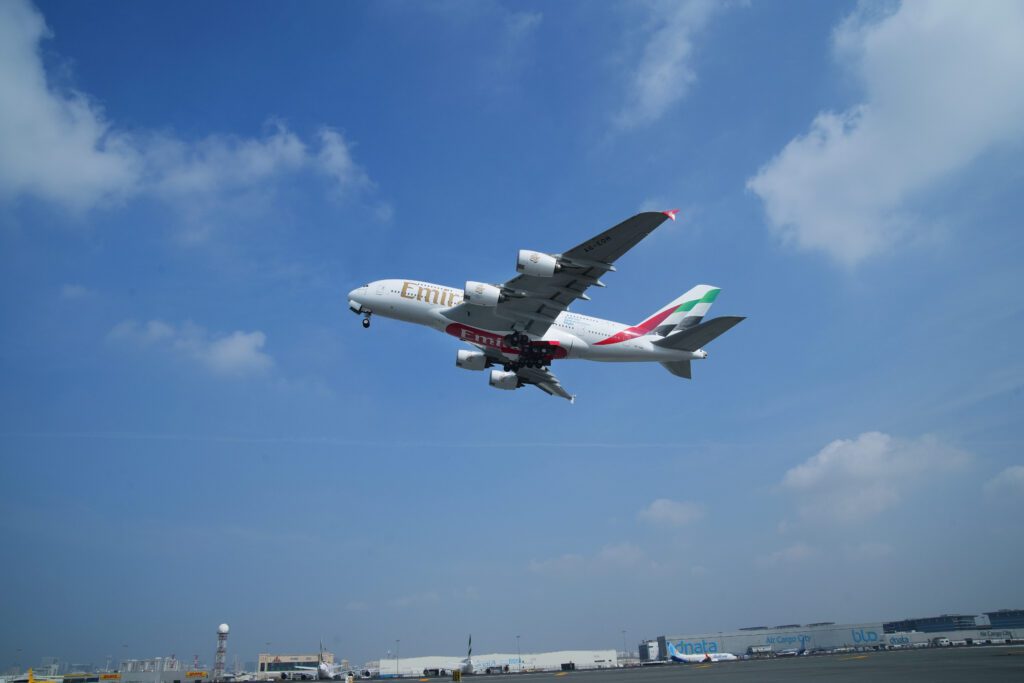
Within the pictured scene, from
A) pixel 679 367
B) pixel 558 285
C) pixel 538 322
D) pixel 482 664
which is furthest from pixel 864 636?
pixel 558 285

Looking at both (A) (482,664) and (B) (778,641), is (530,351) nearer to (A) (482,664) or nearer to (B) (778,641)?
(A) (482,664)

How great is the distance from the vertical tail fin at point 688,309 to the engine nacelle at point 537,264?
1241 cm

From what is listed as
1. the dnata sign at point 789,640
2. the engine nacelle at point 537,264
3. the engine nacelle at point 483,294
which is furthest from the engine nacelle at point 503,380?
the dnata sign at point 789,640

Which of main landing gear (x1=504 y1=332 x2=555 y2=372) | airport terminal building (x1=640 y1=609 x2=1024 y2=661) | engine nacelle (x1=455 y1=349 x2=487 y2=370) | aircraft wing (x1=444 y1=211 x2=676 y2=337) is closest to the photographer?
aircraft wing (x1=444 y1=211 x2=676 y2=337)

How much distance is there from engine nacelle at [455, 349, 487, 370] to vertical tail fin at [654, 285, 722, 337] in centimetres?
1375

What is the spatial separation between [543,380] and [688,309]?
1289 centimetres

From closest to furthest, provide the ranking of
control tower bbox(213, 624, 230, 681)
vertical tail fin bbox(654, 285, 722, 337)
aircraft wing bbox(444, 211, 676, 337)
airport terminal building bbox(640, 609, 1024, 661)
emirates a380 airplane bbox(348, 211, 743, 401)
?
aircraft wing bbox(444, 211, 676, 337)
emirates a380 airplane bbox(348, 211, 743, 401)
vertical tail fin bbox(654, 285, 722, 337)
control tower bbox(213, 624, 230, 681)
airport terminal building bbox(640, 609, 1024, 661)

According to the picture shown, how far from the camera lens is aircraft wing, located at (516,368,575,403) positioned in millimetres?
49938

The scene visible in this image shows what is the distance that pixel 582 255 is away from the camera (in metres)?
36.6

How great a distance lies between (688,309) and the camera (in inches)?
1934

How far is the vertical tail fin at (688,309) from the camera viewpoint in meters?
46.1

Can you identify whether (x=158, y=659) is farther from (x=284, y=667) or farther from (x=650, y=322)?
(x=650, y=322)

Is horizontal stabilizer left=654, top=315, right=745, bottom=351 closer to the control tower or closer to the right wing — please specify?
the right wing

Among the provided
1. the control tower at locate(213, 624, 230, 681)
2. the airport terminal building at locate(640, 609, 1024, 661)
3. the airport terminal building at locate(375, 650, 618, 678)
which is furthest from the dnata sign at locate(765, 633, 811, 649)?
the control tower at locate(213, 624, 230, 681)
